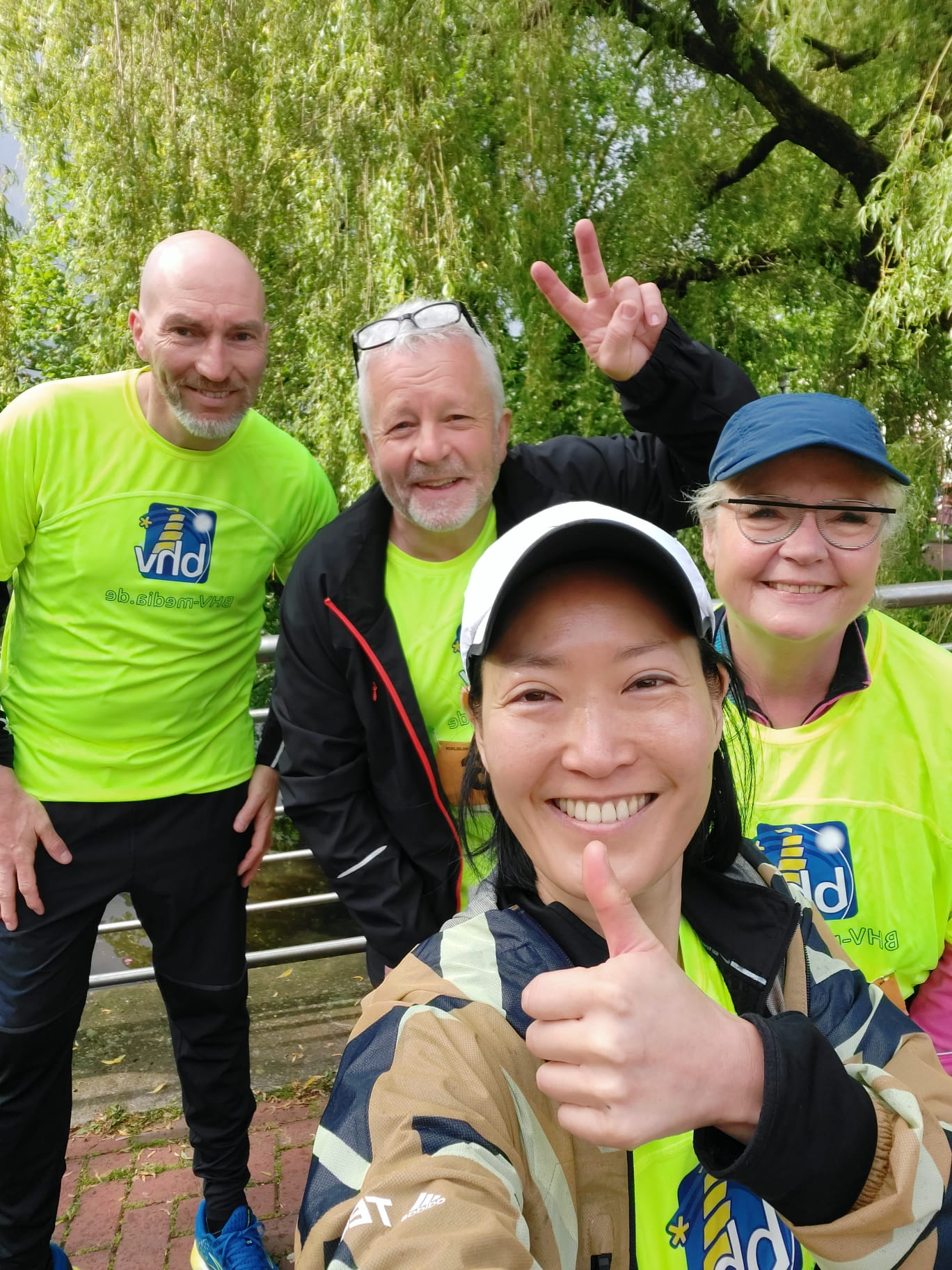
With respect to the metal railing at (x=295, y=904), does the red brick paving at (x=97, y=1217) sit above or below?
below

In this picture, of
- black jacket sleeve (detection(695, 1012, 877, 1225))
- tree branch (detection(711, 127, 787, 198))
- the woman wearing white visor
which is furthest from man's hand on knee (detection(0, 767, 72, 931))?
tree branch (detection(711, 127, 787, 198))

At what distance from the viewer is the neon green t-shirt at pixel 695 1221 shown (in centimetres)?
109

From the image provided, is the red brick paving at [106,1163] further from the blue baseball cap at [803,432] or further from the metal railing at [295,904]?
the blue baseball cap at [803,432]

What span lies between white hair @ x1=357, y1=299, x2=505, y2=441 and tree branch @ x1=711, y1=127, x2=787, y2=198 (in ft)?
18.1

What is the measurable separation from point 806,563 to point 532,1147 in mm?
988

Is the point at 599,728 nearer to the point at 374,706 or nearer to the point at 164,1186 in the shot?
the point at 374,706

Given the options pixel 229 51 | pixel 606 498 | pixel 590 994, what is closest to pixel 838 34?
pixel 229 51

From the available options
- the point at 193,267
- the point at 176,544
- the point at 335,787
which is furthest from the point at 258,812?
the point at 193,267

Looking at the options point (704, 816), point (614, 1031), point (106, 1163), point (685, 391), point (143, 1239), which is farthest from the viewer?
point (106, 1163)

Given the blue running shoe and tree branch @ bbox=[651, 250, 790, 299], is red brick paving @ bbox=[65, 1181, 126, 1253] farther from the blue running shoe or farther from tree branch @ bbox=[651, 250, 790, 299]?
tree branch @ bbox=[651, 250, 790, 299]

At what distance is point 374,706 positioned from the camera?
2156 mm

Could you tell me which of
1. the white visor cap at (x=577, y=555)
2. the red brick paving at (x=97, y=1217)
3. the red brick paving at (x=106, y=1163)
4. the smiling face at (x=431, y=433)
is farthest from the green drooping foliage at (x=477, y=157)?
the white visor cap at (x=577, y=555)

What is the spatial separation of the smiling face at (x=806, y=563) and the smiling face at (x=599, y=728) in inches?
22.0

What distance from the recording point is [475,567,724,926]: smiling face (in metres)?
1.10
